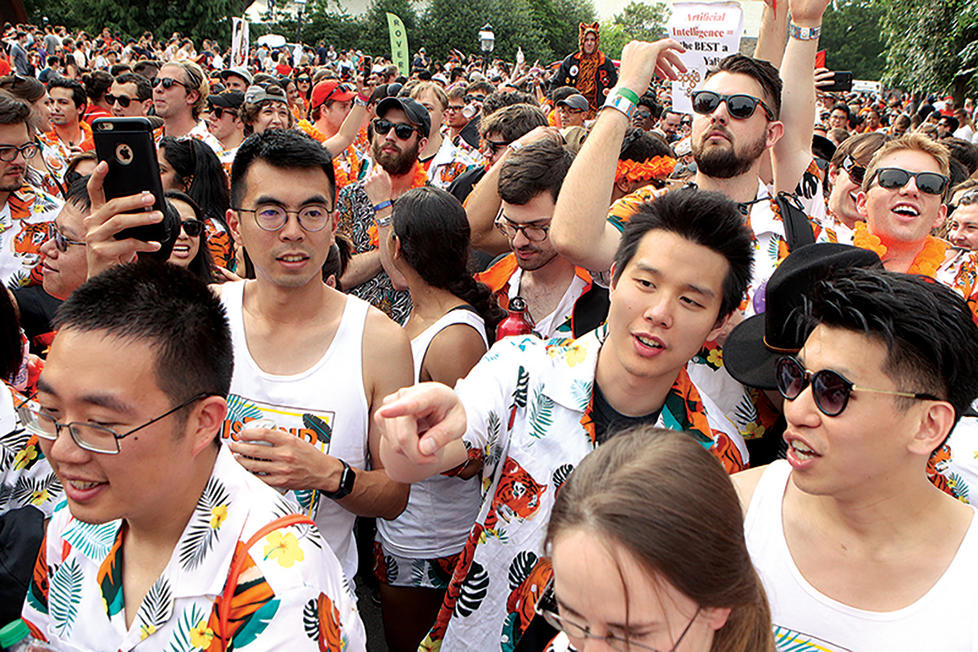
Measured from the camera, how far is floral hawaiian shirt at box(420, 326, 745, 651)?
7.06ft

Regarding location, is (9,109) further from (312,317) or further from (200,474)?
(200,474)

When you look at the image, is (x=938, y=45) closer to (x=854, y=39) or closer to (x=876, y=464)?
(x=876, y=464)

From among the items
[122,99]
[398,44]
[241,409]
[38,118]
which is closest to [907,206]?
[241,409]

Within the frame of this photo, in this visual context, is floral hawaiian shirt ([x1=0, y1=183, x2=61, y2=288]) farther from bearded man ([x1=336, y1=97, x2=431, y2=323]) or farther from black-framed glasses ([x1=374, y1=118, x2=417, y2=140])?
black-framed glasses ([x1=374, y1=118, x2=417, y2=140])

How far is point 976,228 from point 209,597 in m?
4.47

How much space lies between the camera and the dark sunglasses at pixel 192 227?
339 centimetres

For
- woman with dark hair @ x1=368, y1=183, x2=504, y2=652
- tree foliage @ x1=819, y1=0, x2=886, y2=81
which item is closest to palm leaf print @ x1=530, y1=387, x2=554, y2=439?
woman with dark hair @ x1=368, y1=183, x2=504, y2=652

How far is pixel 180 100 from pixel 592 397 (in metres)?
5.92

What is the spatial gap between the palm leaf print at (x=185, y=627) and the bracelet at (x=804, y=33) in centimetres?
301

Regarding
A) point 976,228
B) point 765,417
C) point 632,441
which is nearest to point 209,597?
point 632,441

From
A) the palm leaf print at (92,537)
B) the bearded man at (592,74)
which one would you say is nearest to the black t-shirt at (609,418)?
the palm leaf print at (92,537)

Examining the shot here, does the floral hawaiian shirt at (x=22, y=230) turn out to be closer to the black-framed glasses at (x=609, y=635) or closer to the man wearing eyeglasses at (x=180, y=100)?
the man wearing eyeglasses at (x=180, y=100)

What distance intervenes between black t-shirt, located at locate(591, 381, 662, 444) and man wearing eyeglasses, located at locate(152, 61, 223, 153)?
17.4 ft

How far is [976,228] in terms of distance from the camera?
4273mm
